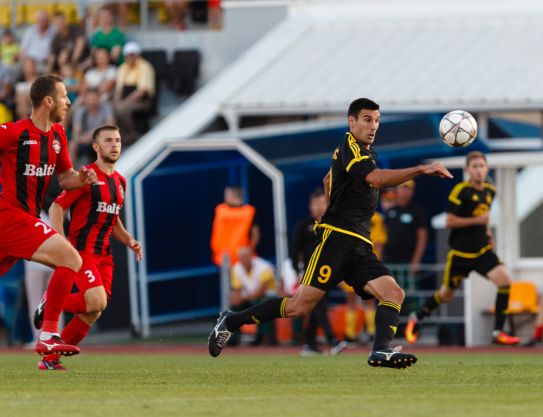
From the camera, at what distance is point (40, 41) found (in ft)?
85.4

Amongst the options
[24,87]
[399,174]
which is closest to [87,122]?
[24,87]

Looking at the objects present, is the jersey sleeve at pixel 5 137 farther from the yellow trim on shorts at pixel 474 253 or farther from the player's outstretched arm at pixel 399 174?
the yellow trim on shorts at pixel 474 253

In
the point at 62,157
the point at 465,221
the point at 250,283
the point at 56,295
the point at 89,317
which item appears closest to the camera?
the point at 56,295

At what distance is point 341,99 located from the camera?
71.4ft

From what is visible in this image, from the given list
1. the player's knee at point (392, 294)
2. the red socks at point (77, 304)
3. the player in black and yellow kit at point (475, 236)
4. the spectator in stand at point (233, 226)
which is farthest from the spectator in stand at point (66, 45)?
the player's knee at point (392, 294)

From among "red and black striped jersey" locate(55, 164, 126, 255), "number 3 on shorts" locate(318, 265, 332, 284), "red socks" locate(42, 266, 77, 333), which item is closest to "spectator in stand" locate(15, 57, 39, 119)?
"red and black striped jersey" locate(55, 164, 126, 255)

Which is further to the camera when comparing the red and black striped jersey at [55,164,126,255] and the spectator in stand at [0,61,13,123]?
the spectator in stand at [0,61,13,123]

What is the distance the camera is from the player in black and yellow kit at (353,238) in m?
11.5

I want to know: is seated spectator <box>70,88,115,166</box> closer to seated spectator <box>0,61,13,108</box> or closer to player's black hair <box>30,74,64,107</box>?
seated spectator <box>0,61,13,108</box>

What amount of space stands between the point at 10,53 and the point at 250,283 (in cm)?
779

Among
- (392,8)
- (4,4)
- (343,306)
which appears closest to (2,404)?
(343,306)

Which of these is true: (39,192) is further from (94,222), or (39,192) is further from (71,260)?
(94,222)

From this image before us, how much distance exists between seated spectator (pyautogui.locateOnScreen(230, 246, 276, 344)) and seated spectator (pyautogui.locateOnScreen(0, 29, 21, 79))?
6.93 m

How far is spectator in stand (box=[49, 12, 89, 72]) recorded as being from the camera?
82.8ft
